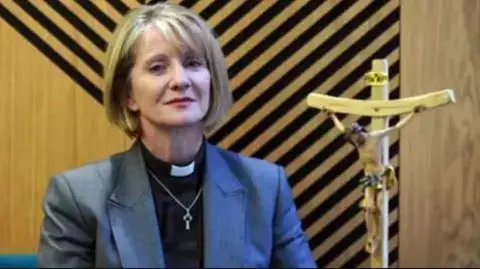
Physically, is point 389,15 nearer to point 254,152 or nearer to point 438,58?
point 438,58

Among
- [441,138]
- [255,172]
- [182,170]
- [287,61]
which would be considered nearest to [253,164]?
[255,172]

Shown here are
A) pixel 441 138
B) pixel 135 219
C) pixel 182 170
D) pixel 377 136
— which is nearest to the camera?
pixel 377 136

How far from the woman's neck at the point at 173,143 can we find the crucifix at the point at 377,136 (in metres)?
0.29

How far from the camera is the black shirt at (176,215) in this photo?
1837mm

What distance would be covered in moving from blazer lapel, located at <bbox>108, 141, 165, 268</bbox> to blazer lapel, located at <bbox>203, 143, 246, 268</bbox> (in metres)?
0.11

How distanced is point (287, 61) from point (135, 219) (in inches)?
28.0

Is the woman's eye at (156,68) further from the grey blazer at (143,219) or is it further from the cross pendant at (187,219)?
the cross pendant at (187,219)

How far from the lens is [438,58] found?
2.22 meters

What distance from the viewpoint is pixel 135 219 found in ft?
5.82

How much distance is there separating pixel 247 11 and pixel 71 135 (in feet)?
1.92

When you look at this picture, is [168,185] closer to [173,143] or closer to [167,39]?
[173,143]

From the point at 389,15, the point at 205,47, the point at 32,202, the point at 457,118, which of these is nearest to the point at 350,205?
the point at 457,118

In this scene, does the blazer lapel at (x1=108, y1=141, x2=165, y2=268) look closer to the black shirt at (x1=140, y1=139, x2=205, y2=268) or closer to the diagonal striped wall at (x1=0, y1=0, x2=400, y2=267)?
the black shirt at (x1=140, y1=139, x2=205, y2=268)

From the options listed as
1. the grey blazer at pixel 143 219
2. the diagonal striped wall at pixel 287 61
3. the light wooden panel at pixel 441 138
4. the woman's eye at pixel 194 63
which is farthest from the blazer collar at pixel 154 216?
the light wooden panel at pixel 441 138
